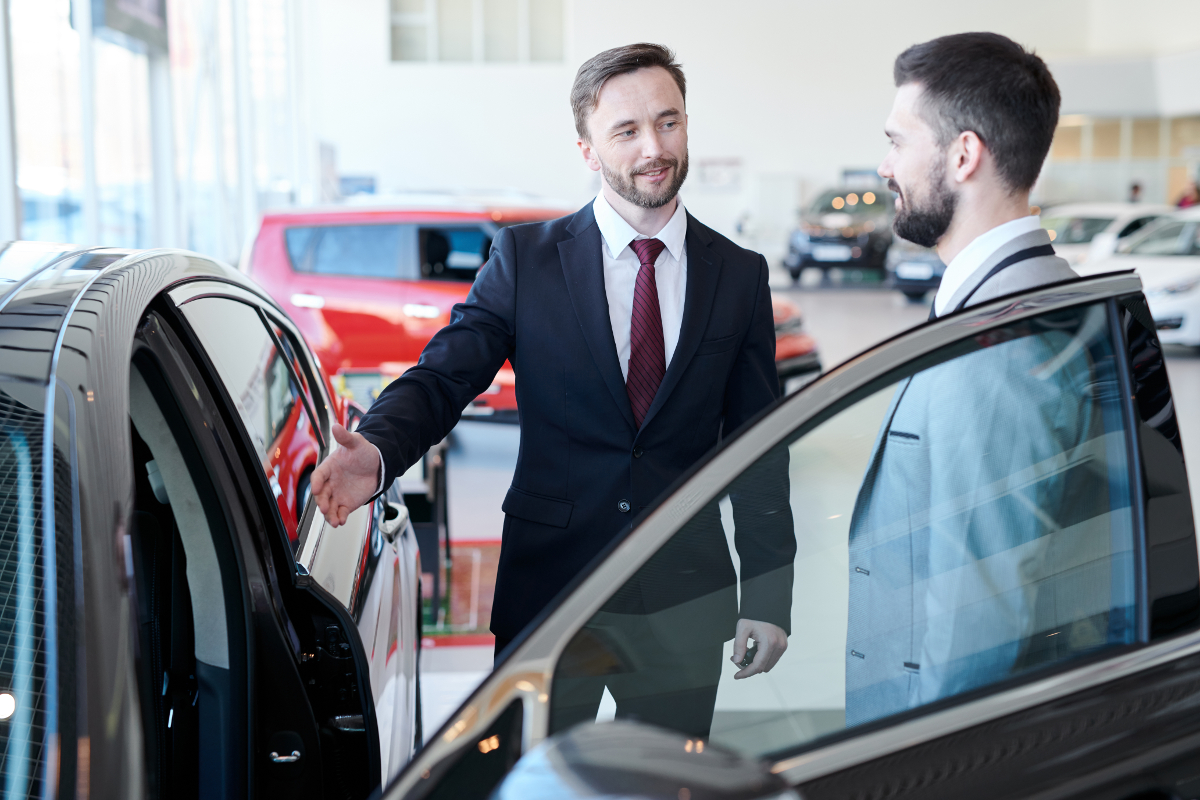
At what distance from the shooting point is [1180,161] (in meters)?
21.5

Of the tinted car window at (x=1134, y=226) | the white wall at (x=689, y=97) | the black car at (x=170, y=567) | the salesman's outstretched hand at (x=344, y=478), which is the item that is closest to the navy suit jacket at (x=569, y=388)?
the salesman's outstretched hand at (x=344, y=478)

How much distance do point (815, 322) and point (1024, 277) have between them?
11.1 m

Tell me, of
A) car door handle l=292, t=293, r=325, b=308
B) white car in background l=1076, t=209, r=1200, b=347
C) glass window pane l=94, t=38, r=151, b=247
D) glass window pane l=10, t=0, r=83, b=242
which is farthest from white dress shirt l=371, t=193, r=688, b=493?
white car in background l=1076, t=209, r=1200, b=347

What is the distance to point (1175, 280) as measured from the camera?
8.95 metres

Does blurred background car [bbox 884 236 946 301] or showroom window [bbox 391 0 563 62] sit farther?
showroom window [bbox 391 0 563 62]

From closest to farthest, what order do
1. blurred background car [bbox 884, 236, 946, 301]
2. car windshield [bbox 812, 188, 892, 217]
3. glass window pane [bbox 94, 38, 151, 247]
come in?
glass window pane [bbox 94, 38, 151, 247], blurred background car [bbox 884, 236, 946, 301], car windshield [bbox 812, 188, 892, 217]

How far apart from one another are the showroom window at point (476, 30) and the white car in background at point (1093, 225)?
36.1ft

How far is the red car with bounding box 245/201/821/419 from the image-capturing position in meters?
6.05

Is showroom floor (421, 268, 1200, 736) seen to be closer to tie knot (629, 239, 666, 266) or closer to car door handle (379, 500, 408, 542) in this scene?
car door handle (379, 500, 408, 542)

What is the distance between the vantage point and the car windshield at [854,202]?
1603 centimetres

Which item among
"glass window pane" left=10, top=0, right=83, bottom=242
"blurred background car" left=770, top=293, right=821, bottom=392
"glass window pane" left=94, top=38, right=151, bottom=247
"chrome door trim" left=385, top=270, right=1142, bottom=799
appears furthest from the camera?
"glass window pane" left=94, top=38, right=151, bottom=247

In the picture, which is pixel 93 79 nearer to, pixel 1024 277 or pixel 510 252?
pixel 510 252

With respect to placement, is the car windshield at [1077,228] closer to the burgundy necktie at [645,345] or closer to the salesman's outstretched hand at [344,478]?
the burgundy necktie at [645,345]

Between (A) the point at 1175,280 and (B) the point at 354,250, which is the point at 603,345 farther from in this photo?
(A) the point at 1175,280
